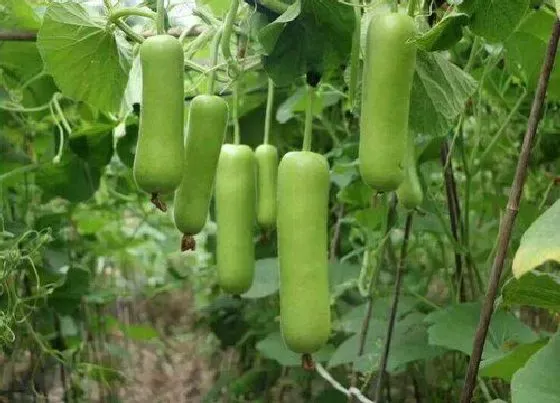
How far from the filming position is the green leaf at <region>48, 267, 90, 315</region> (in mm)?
1956

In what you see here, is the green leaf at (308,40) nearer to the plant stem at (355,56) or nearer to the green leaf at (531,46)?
the plant stem at (355,56)

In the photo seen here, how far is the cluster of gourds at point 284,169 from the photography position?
0.69 m

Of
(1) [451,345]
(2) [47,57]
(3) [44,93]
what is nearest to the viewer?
(2) [47,57]

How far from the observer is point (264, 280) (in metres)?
1.83

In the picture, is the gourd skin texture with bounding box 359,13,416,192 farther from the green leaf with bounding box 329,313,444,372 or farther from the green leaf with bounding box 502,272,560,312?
the green leaf with bounding box 329,313,444,372

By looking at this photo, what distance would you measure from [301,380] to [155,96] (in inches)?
58.6

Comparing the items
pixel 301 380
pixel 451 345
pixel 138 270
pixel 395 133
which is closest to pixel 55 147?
pixel 301 380

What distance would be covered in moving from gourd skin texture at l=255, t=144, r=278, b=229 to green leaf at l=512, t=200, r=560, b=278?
1.02 feet

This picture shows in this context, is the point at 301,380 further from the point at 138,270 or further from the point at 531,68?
the point at 138,270

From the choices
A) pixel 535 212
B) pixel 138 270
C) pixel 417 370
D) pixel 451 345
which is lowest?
pixel 138 270

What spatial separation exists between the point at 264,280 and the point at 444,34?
113 cm

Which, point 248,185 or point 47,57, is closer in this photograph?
point 248,185

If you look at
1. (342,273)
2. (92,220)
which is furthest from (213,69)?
(92,220)

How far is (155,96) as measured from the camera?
735 mm
